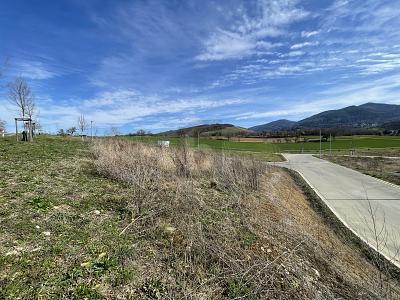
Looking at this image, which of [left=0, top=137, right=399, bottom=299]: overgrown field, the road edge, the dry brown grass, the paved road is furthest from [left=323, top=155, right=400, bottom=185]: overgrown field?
[left=0, top=137, right=399, bottom=299]: overgrown field

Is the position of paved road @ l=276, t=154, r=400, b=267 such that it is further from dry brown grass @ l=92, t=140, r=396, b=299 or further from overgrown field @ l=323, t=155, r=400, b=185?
overgrown field @ l=323, t=155, r=400, b=185

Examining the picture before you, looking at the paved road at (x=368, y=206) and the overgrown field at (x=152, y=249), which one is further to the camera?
the paved road at (x=368, y=206)

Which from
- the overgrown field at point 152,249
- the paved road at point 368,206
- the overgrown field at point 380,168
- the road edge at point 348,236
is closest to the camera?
the overgrown field at point 152,249

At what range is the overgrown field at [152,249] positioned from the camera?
3.97 meters

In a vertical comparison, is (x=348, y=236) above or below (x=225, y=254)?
below

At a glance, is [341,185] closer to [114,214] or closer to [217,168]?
[217,168]

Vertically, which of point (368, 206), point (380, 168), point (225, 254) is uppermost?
point (225, 254)

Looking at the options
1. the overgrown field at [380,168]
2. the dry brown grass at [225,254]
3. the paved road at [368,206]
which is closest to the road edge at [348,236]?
the paved road at [368,206]

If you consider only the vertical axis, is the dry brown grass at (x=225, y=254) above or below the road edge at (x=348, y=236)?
above

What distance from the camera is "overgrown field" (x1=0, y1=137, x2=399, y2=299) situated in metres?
3.97

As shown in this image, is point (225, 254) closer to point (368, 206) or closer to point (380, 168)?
point (368, 206)

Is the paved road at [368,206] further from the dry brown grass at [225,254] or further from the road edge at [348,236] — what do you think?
the dry brown grass at [225,254]

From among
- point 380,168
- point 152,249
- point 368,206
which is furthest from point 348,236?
point 380,168

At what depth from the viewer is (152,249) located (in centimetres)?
506
